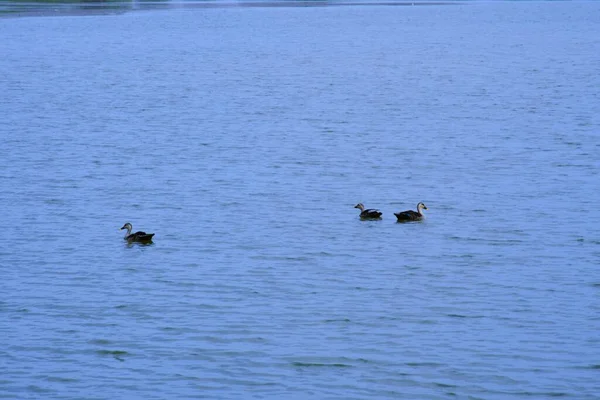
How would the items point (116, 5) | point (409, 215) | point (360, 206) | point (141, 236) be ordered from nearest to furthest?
point (141, 236) < point (409, 215) < point (360, 206) < point (116, 5)

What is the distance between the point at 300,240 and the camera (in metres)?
23.9

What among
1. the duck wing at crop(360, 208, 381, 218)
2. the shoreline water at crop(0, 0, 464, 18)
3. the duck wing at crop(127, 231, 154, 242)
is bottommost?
the duck wing at crop(127, 231, 154, 242)

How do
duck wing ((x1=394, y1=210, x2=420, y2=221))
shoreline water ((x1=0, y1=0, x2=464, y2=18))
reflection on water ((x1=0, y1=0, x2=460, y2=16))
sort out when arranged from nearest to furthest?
duck wing ((x1=394, y1=210, x2=420, y2=221)), shoreline water ((x1=0, y1=0, x2=464, y2=18)), reflection on water ((x1=0, y1=0, x2=460, y2=16))

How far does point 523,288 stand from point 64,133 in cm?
2378

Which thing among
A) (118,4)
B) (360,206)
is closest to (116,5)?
(118,4)

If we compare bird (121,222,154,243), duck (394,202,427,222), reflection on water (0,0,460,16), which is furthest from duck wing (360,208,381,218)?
reflection on water (0,0,460,16)

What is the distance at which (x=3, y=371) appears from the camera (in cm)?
1634

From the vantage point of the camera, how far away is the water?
Result: 16406mm

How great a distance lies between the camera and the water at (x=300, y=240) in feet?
53.8

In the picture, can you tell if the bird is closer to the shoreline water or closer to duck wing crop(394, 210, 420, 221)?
duck wing crop(394, 210, 420, 221)

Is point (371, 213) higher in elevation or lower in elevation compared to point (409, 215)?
higher

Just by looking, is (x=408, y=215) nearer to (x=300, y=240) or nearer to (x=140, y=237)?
(x=300, y=240)

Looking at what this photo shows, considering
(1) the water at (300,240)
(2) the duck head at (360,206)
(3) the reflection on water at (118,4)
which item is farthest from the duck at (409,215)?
(3) the reflection on water at (118,4)

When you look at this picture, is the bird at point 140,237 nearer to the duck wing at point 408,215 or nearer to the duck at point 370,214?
the duck at point 370,214
